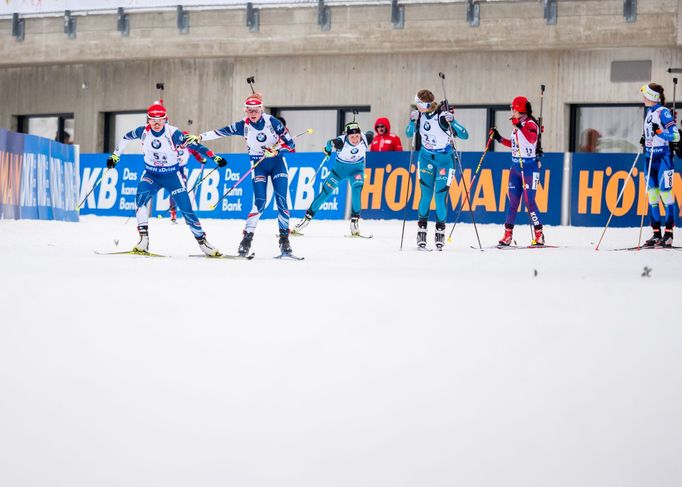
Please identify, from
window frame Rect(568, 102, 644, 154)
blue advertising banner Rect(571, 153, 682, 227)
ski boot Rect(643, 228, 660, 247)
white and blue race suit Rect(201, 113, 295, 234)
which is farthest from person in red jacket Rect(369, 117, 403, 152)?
white and blue race suit Rect(201, 113, 295, 234)

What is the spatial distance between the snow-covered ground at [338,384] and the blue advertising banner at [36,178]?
1047 centimetres

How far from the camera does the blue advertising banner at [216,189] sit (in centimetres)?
2356

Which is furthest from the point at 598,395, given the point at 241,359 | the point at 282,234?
the point at 282,234

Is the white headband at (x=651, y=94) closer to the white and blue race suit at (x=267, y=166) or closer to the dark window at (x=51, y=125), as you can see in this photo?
the white and blue race suit at (x=267, y=166)

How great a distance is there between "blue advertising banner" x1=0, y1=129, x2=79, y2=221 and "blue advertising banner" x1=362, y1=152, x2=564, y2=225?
5625 mm

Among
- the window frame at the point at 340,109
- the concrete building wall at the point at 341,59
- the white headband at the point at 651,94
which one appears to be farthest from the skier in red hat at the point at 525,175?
the window frame at the point at 340,109

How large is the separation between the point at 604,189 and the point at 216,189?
810 centimetres

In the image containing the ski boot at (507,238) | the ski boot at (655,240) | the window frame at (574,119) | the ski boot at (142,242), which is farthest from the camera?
the window frame at (574,119)

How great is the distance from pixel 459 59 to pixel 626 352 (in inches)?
815

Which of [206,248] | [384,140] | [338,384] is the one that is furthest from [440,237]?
[338,384]

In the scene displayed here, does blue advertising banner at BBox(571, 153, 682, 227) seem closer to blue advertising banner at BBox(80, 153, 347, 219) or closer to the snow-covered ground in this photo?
blue advertising banner at BBox(80, 153, 347, 219)

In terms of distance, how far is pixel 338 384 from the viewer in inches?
261

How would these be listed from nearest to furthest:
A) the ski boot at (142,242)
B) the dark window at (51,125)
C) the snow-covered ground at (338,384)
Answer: the snow-covered ground at (338,384), the ski boot at (142,242), the dark window at (51,125)

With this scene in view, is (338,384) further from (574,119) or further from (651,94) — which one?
(574,119)
